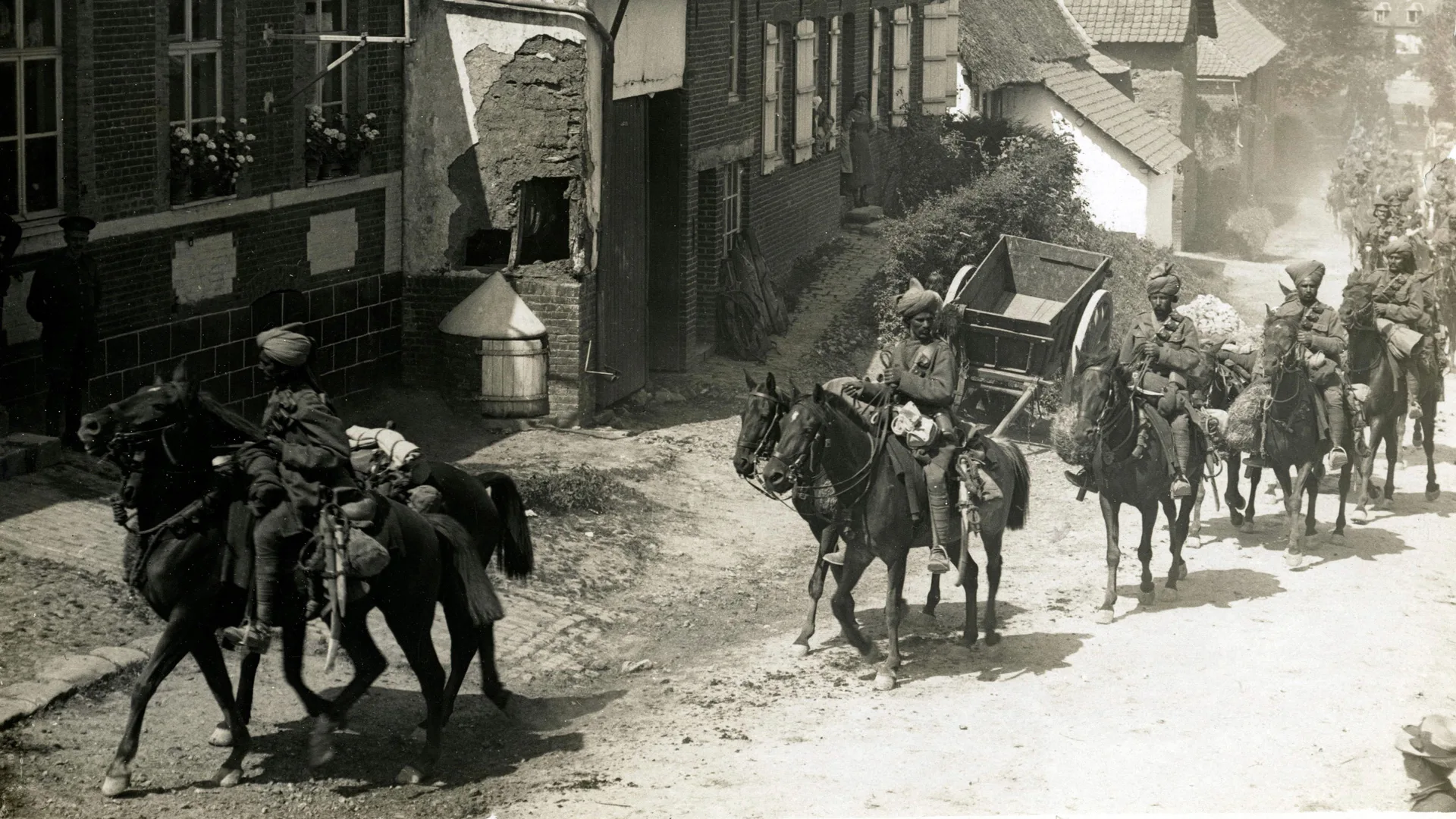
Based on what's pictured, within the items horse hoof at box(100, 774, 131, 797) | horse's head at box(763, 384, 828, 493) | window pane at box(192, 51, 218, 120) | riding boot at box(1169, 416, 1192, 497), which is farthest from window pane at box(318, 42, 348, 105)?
horse hoof at box(100, 774, 131, 797)

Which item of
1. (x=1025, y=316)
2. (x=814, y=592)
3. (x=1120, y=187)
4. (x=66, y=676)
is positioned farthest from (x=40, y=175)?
(x=1120, y=187)

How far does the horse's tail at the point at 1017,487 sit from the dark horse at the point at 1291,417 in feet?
10.7

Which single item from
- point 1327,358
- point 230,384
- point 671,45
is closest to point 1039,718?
point 1327,358

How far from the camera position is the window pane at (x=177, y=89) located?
44.5 ft

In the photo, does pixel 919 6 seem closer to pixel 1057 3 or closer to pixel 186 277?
pixel 1057 3

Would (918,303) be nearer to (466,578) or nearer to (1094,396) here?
(1094,396)

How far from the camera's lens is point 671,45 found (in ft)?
59.8

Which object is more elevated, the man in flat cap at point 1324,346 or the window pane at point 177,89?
the window pane at point 177,89

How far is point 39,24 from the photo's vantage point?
12.3 m

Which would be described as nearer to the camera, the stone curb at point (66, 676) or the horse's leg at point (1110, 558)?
the stone curb at point (66, 676)


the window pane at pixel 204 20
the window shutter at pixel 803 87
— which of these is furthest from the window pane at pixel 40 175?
the window shutter at pixel 803 87

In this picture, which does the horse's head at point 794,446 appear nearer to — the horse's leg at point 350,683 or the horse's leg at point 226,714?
the horse's leg at point 350,683

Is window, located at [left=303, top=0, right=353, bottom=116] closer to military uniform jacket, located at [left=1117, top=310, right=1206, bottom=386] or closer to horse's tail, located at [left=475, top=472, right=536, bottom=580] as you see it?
horse's tail, located at [left=475, top=472, right=536, bottom=580]

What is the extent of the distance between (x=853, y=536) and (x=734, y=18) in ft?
38.8
